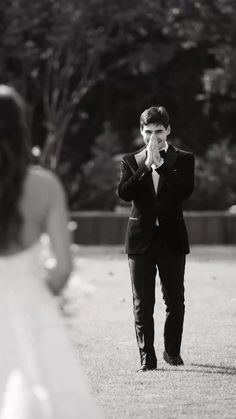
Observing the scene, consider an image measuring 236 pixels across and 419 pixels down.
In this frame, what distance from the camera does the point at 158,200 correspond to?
27.3ft

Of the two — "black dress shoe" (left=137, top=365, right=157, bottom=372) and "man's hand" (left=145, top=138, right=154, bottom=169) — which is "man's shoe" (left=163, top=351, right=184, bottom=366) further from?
"man's hand" (left=145, top=138, right=154, bottom=169)

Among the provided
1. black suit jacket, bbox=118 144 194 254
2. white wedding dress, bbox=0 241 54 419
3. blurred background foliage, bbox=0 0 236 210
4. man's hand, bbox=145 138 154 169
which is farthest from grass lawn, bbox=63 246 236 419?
blurred background foliage, bbox=0 0 236 210

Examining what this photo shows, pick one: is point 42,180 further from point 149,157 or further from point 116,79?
point 116,79

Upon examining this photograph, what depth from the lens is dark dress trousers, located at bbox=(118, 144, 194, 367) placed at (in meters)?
8.27

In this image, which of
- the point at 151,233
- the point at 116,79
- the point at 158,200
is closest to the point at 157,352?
the point at 151,233

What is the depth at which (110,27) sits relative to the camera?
3494 centimetres

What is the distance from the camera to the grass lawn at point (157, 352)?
677cm

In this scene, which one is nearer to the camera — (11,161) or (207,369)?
(11,161)

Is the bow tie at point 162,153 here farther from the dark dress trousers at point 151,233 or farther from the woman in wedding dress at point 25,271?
the woman in wedding dress at point 25,271

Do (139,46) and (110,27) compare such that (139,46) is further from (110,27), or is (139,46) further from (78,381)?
(78,381)

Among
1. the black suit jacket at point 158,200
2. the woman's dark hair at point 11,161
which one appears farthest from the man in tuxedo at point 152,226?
the woman's dark hair at point 11,161

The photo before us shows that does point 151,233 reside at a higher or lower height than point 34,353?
lower

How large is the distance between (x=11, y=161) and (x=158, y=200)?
4.36 meters

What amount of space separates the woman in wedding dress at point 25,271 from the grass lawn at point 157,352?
0.34 meters
